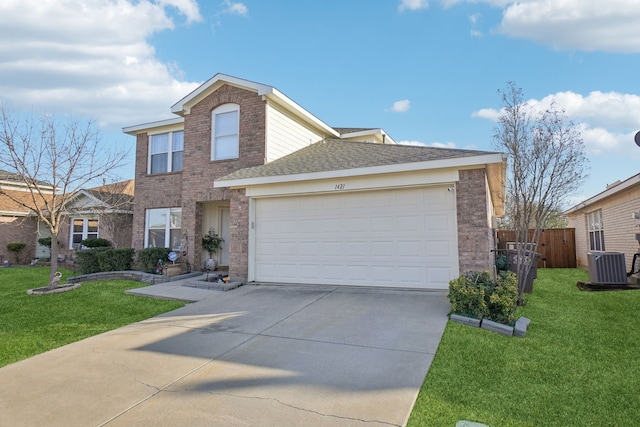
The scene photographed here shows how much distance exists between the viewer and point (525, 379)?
3967 millimetres

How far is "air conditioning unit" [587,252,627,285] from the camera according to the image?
388 inches

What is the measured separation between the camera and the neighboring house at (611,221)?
37.2 feet

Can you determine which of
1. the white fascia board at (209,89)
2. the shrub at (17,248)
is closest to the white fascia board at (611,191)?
the white fascia board at (209,89)

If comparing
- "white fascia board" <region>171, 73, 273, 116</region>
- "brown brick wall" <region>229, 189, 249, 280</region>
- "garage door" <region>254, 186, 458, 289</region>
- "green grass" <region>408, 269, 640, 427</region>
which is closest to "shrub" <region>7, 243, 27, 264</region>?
"white fascia board" <region>171, 73, 273, 116</region>

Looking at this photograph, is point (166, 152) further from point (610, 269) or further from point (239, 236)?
point (610, 269)

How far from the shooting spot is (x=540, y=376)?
405 centimetres

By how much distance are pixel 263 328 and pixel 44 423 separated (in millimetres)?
3131

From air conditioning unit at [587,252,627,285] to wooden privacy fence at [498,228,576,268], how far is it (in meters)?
7.79

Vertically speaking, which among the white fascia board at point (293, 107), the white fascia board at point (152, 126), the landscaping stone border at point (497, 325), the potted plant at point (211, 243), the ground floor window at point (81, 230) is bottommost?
the landscaping stone border at point (497, 325)

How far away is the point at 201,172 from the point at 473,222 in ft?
29.8

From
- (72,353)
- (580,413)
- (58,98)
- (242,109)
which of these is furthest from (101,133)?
(580,413)

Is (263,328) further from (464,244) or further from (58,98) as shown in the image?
(58,98)

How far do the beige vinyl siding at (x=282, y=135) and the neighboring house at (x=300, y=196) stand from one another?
54 mm

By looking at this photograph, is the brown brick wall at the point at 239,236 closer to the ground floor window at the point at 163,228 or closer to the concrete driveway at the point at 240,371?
the concrete driveway at the point at 240,371
